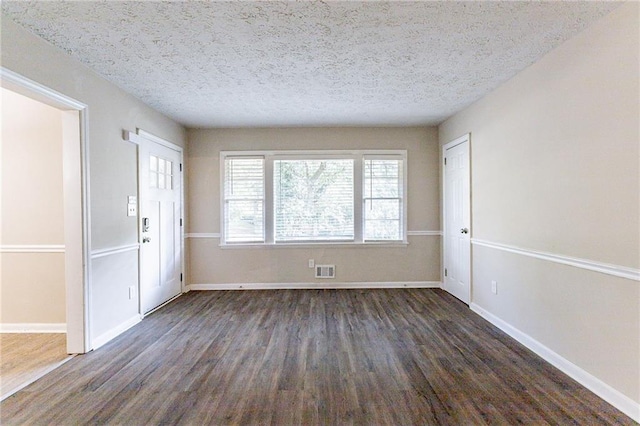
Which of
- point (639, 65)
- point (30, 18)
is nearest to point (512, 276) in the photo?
point (639, 65)

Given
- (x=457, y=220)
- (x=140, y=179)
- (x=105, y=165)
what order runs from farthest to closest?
1. (x=457, y=220)
2. (x=140, y=179)
3. (x=105, y=165)

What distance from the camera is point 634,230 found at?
6.36ft

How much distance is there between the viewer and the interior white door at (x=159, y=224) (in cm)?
382

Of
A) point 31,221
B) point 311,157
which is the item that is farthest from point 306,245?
point 31,221

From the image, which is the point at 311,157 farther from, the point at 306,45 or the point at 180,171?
the point at 306,45

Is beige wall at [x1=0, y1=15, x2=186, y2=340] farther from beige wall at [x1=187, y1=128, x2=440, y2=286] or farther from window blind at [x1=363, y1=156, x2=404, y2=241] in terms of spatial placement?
window blind at [x1=363, y1=156, x2=404, y2=241]

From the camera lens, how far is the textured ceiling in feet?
6.88

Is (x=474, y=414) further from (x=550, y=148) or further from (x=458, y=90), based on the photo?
(x=458, y=90)

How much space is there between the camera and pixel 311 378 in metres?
2.40

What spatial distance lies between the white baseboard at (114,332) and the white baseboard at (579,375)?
391 centimetres

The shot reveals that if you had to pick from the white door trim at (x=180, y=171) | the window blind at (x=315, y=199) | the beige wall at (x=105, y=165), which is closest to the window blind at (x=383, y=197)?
the window blind at (x=315, y=199)

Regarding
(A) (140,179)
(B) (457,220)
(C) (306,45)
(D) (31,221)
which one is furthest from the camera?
(B) (457,220)

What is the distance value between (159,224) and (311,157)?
237 centimetres

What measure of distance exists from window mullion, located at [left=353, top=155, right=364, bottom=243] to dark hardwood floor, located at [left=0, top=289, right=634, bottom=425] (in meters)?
1.58
